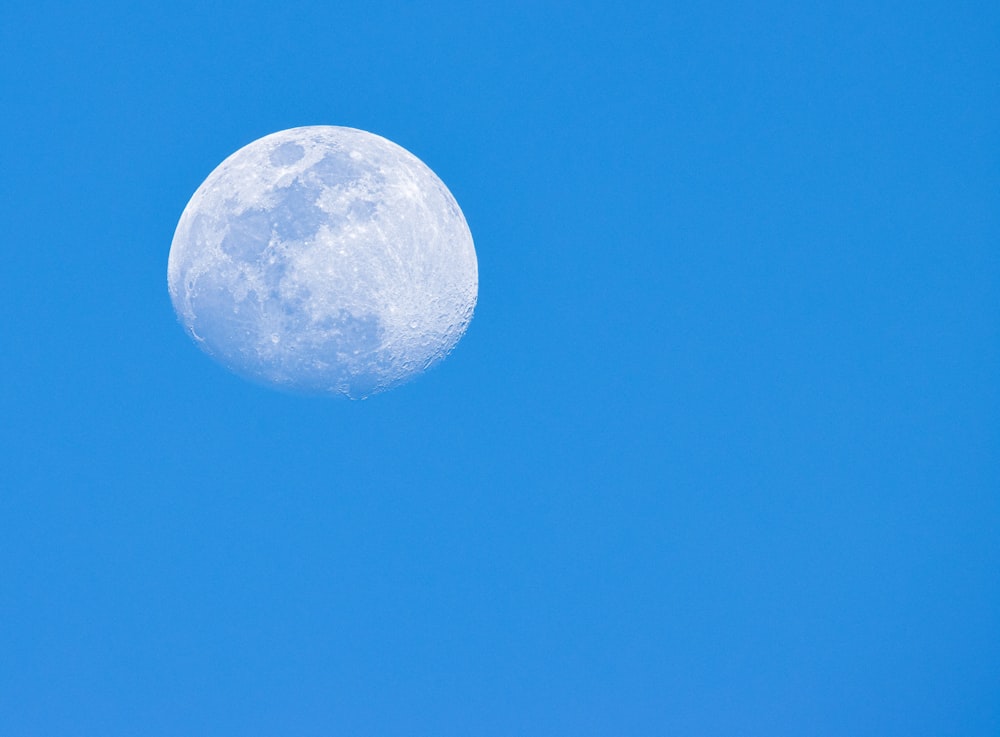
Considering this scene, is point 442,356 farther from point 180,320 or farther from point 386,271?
point 180,320

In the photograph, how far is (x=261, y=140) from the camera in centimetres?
321

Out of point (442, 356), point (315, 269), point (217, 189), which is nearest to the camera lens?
point (315, 269)

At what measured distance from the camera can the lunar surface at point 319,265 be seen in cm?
288

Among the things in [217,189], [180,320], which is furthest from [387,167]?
[180,320]

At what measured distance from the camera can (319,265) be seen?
9.42 ft

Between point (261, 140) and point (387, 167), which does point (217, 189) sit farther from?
point (387, 167)

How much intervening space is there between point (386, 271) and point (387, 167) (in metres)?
0.31

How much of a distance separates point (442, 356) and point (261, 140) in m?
0.76

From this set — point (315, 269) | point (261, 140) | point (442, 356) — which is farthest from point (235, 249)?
point (442, 356)

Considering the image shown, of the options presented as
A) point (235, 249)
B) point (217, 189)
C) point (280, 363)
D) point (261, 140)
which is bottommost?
point (280, 363)

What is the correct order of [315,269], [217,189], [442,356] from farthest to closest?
1. [442,356]
2. [217,189]
3. [315,269]

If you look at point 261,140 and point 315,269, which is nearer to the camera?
point 315,269

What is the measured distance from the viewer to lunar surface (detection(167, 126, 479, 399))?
2881 mm

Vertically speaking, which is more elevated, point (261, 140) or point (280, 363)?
point (261, 140)
